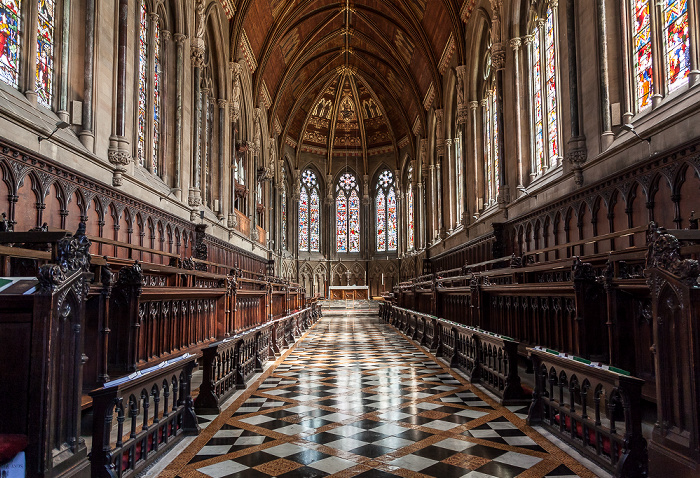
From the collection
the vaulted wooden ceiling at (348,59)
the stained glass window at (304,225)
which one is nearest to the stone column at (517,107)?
the vaulted wooden ceiling at (348,59)

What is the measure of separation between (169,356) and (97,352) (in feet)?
5.80

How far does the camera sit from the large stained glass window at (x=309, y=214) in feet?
121

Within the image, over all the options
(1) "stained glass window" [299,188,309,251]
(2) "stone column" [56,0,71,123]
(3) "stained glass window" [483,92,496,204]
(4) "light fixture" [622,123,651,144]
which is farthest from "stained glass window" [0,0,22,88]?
(1) "stained glass window" [299,188,309,251]

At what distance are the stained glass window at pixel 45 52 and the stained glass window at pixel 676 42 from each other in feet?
33.5

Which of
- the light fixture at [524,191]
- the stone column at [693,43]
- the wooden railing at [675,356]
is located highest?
the stone column at [693,43]

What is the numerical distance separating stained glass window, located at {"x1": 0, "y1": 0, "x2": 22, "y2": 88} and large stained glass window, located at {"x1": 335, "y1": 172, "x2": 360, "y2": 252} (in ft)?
98.9

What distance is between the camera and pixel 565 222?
9.77 m

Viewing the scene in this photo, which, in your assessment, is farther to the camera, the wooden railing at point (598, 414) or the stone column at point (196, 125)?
the stone column at point (196, 125)

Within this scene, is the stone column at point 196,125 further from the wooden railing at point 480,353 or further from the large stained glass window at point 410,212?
the large stained glass window at point 410,212

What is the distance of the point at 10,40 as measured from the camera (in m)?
7.22

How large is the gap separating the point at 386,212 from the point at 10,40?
102ft

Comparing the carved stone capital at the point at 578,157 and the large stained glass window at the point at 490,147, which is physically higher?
the large stained glass window at the point at 490,147

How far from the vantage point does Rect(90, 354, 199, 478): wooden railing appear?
9.71 feet

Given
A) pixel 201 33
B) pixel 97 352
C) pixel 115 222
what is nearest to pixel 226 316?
pixel 115 222
